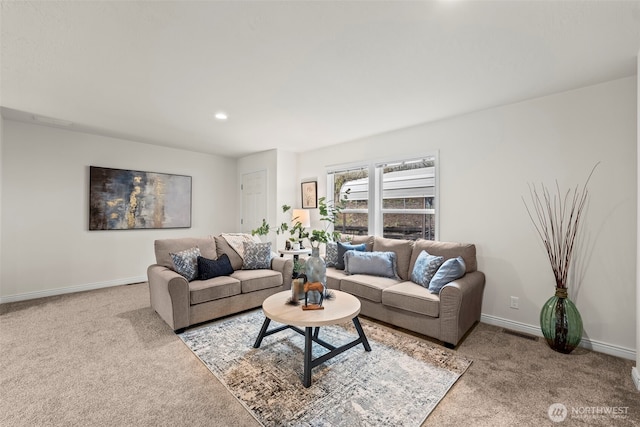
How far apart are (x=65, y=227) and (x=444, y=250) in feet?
17.3

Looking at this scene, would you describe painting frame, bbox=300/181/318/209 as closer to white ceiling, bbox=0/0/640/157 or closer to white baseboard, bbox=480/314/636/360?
white ceiling, bbox=0/0/640/157

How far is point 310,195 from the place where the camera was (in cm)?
508

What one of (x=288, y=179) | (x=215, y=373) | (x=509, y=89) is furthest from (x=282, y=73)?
(x=288, y=179)

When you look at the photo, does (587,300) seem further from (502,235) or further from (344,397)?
(344,397)

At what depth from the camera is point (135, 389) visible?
6.27ft

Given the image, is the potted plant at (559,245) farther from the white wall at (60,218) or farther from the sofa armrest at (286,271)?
the white wall at (60,218)

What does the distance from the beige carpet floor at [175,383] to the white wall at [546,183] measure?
392 mm

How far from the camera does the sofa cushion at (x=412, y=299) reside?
2.54m

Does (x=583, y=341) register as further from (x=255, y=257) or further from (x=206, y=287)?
(x=206, y=287)

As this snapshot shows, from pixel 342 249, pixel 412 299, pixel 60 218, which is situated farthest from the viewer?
pixel 60 218

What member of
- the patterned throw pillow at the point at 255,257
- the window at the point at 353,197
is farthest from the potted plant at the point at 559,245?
the patterned throw pillow at the point at 255,257

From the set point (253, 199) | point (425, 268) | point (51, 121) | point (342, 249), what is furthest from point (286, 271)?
point (51, 121)

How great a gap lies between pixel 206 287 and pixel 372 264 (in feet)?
6.28

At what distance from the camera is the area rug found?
5.53 feet
